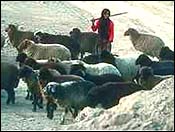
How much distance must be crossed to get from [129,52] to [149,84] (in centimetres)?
905

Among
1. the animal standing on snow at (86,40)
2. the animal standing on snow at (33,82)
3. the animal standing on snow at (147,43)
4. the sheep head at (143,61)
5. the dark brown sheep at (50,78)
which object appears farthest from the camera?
the animal standing on snow at (147,43)

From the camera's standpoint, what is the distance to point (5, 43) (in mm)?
22875

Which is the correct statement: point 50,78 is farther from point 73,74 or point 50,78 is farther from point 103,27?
point 103,27

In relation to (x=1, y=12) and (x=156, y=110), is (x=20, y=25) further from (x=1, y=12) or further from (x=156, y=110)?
(x=156, y=110)

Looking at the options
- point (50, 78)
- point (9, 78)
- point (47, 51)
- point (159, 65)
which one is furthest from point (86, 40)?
point (50, 78)

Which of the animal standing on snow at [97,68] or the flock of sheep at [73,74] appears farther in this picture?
Result: the animal standing on snow at [97,68]

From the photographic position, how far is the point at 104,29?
67.8 ft

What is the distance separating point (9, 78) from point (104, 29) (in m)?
5.36

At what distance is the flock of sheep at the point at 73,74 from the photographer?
14234 mm

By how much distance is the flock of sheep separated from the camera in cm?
1423

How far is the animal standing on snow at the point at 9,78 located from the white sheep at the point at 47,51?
3.19m

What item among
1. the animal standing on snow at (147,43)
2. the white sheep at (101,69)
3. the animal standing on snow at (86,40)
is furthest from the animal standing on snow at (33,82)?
the animal standing on snow at (147,43)

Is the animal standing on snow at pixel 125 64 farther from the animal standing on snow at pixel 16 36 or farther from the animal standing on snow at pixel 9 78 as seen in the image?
the animal standing on snow at pixel 16 36

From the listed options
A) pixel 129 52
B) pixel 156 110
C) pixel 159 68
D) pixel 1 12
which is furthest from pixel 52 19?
pixel 156 110
